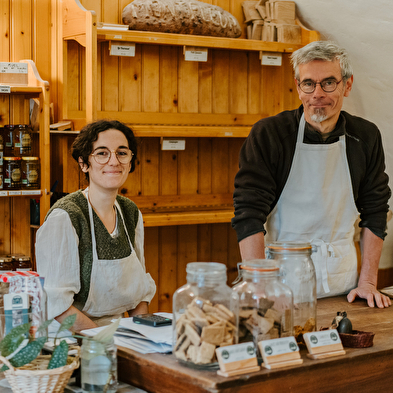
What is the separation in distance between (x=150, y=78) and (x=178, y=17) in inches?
16.0

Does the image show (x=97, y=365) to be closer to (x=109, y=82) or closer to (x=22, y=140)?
(x=22, y=140)

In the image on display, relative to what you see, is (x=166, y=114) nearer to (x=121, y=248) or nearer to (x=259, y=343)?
(x=121, y=248)

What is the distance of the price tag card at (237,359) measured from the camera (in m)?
1.06

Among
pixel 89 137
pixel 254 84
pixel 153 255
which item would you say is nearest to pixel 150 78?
pixel 254 84

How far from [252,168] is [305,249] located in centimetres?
70

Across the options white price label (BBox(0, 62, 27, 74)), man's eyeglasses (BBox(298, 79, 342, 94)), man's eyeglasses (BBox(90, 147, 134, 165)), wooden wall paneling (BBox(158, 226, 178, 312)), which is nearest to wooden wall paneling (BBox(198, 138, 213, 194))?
wooden wall paneling (BBox(158, 226, 178, 312))

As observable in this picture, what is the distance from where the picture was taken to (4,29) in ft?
10.4

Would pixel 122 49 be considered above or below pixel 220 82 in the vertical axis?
above

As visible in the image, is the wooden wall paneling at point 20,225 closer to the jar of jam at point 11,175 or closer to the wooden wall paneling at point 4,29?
the jar of jam at point 11,175

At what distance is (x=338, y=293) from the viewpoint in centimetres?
205

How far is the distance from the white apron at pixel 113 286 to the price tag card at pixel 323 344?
875 mm

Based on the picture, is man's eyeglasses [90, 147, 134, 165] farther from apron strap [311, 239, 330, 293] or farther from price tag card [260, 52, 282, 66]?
price tag card [260, 52, 282, 66]

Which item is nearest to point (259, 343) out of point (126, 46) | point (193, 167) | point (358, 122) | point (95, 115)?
point (358, 122)

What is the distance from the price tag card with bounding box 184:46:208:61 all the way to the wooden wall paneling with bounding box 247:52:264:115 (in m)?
0.48
